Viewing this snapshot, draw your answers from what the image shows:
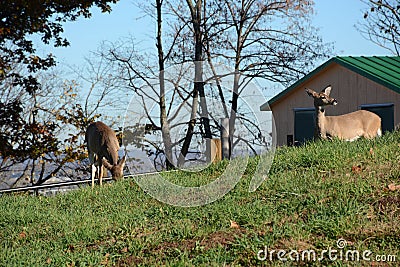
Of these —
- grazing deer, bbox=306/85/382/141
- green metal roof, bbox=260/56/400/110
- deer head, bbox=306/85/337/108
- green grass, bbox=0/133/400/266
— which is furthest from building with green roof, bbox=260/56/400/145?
green grass, bbox=0/133/400/266

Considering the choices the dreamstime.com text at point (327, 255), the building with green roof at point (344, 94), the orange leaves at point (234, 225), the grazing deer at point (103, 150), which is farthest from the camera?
the building with green roof at point (344, 94)

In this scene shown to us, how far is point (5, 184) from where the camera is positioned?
928 inches

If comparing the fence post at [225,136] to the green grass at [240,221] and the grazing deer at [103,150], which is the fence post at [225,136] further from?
the green grass at [240,221]

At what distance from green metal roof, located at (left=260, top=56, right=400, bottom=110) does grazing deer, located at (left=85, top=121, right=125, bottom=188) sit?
8.14 meters

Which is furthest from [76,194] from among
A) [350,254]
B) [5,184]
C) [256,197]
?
[5,184]

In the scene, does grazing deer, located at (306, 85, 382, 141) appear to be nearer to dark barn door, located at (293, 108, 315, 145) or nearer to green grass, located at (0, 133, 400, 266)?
green grass, located at (0, 133, 400, 266)

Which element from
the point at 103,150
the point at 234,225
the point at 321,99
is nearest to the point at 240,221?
the point at 234,225

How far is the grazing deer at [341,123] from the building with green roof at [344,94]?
102 inches

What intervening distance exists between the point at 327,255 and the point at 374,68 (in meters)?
14.2

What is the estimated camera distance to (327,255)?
6.29m

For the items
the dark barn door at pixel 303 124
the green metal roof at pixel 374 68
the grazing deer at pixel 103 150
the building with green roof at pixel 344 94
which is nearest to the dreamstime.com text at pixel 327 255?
the grazing deer at pixel 103 150

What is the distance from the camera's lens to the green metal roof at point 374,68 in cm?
1820

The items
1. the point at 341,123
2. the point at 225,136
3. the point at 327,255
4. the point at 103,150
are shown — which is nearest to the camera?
the point at 327,255

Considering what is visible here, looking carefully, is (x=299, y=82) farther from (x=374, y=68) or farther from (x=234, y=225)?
(x=234, y=225)
